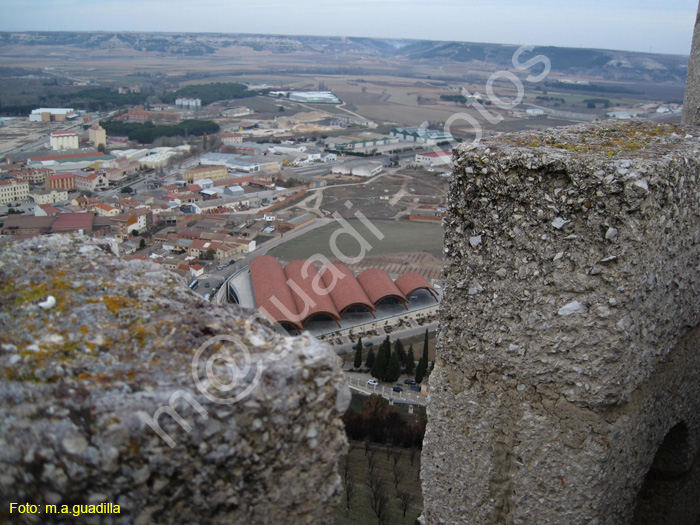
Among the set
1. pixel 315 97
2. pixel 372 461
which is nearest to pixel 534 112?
pixel 315 97

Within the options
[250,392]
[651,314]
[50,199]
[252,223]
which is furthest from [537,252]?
[50,199]

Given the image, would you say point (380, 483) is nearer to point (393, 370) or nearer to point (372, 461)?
point (372, 461)

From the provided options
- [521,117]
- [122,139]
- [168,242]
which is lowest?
[168,242]

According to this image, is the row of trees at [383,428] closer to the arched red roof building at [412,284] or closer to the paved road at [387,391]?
the paved road at [387,391]

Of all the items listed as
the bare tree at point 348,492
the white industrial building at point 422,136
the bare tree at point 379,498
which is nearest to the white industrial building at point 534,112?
the white industrial building at point 422,136

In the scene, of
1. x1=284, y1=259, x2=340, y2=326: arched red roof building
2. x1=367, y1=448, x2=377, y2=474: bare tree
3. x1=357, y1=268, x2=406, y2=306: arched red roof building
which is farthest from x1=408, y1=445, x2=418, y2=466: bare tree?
x1=357, y1=268, x2=406, y2=306: arched red roof building

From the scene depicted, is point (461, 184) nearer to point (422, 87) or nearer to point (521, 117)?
point (521, 117)

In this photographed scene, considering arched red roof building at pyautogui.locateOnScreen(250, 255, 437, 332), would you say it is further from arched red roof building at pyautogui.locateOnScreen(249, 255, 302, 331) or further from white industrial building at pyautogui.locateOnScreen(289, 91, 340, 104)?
white industrial building at pyautogui.locateOnScreen(289, 91, 340, 104)
